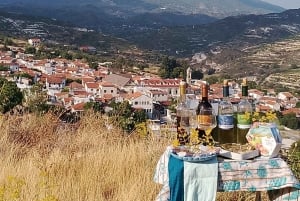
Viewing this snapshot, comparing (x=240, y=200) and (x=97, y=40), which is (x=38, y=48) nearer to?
(x=97, y=40)

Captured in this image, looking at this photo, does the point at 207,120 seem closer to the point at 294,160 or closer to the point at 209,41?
the point at 294,160

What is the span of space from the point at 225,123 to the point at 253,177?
0.29 m

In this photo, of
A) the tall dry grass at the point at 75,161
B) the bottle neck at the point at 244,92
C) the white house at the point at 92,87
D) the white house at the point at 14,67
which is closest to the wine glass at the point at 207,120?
the bottle neck at the point at 244,92

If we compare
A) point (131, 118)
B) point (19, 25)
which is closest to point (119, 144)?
point (131, 118)

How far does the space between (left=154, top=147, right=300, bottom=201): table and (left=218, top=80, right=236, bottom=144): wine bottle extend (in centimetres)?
22

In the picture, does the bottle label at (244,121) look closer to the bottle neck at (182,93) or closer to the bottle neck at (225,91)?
the bottle neck at (225,91)

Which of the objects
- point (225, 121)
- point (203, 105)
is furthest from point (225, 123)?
point (203, 105)

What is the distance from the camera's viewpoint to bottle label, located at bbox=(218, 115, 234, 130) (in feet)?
6.49

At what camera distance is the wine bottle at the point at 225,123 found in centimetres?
198

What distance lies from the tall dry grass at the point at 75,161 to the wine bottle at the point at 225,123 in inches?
26.6

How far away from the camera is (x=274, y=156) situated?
188 centimetres

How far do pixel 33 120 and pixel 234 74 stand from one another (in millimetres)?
54477

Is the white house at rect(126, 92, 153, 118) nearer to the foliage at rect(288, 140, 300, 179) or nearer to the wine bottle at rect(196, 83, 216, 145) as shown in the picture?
the foliage at rect(288, 140, 300, 179)

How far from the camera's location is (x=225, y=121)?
1980 millimetres
